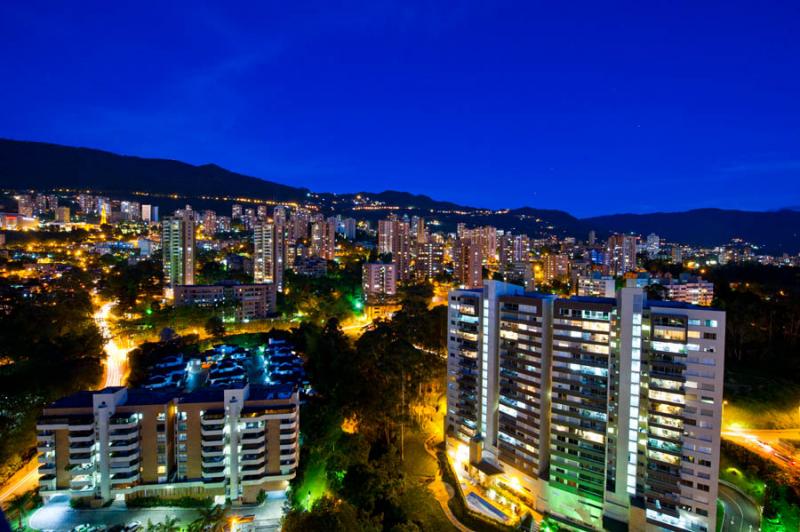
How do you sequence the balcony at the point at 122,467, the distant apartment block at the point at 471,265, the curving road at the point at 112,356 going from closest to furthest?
the balcony at the point at 122,467 < the curving road at the point at 112,356 < the distant apartment block at the point at 471,265

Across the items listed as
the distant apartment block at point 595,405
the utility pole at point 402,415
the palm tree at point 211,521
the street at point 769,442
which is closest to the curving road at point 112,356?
the palm tree at point 211,521

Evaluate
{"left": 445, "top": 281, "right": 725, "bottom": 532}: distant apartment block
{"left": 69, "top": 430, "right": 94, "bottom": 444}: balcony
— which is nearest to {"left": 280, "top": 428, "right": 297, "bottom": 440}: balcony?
{"left": 69, "top": 430, "right": 94, "bottom": 444}: balcony

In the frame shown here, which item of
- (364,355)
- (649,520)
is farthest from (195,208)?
(649,520)

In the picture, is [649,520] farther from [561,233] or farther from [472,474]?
[561,233]

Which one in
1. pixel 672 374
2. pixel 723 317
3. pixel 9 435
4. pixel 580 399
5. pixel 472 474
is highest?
pixel 723 317

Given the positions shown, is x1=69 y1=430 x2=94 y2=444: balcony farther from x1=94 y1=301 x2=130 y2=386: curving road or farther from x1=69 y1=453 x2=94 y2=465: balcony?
x1=94 y1=301 x2=130 y2=386: curving road

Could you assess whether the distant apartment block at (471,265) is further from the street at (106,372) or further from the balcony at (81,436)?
the balcony at (81,436)
